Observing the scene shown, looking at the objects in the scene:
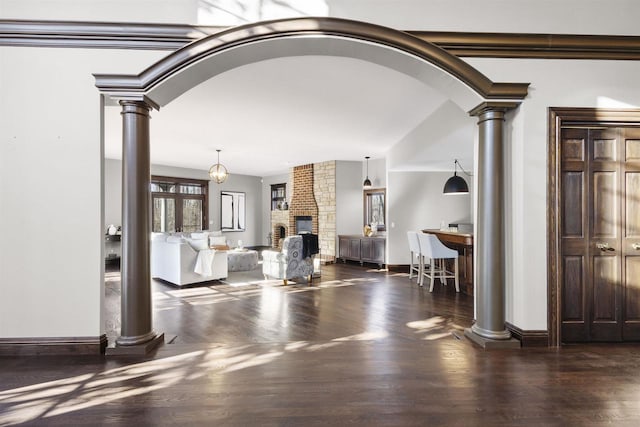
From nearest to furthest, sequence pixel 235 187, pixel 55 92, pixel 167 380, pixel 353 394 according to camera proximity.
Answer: pixel 353 394, pixel 167 380, pixel 55 92, pixel 235 187

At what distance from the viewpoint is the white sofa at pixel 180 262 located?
19.4 feet

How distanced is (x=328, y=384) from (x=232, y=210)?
1053cm

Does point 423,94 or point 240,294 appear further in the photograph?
point 240,294

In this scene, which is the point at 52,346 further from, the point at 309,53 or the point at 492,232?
the point at 492,232

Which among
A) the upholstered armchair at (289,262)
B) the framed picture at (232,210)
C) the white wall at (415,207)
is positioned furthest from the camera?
the framed picture at (232,210)

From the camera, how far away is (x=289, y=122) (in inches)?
219

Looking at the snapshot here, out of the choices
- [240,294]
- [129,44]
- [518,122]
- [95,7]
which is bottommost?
[240,294]

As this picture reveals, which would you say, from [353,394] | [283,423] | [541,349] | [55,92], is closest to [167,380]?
[283,423]

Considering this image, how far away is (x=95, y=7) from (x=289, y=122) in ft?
10.3

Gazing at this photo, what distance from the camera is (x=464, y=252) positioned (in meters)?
5.76

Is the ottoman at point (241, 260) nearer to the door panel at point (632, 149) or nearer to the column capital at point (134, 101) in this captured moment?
the column capital at point (134, 101)

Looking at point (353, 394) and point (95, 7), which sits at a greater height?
point (95, 7)

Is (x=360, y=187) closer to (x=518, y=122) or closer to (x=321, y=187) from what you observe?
(x=321, y=187)

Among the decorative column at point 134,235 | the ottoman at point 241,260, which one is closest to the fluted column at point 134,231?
the decorative column at point 134,235
